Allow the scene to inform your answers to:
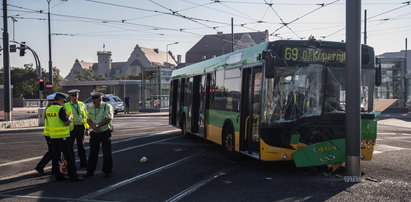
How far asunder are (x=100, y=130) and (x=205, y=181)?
2.36 meters

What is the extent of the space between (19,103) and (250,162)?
188 ft

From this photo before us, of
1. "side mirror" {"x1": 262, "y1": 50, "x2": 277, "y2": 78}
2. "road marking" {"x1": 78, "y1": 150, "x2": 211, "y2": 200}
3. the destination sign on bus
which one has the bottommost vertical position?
"road marking" {"x1": 78, "y1": 150, "x2": 211, "y2": 200}

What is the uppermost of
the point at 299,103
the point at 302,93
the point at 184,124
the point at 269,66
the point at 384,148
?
the point at 269,66

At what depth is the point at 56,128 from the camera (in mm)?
8188

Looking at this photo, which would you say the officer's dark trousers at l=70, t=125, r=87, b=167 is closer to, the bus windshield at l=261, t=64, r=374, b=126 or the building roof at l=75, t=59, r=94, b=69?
the bus windshield at l=261, t=64, r=374, b=126

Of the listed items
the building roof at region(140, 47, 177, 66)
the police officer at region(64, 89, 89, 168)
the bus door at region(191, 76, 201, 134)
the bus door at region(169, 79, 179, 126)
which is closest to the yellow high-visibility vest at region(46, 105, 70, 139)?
the police officer at region(64, 89, 89, 168)

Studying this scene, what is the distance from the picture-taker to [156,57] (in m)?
114

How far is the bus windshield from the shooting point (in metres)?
8.65

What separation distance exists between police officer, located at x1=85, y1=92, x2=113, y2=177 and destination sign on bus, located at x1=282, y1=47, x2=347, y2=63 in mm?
3832

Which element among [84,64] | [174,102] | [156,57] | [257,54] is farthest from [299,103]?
[84,64]

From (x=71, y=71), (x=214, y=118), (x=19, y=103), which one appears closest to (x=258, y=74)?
(x=214, y=118)

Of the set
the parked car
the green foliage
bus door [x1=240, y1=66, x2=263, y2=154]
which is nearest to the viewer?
bus door [x1=240, y1=66, x2=263, y2=154]

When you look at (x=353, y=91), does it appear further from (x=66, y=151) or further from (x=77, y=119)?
(x=77, y=119)

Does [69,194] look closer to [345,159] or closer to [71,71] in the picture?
[345,159]
